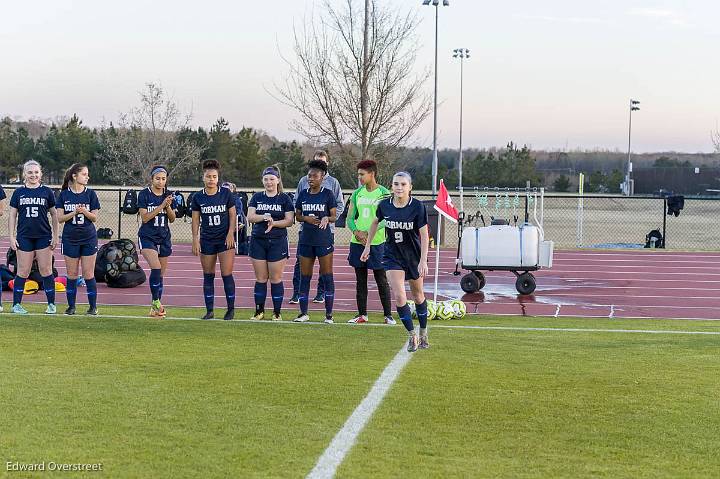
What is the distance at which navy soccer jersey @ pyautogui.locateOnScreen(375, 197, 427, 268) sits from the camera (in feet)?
30.9

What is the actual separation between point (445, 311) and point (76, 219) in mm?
4979

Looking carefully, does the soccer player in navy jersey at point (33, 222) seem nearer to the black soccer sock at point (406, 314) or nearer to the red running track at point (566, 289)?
the red running track at point (566, 289)

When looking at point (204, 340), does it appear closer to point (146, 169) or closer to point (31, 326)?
point (31, 326)

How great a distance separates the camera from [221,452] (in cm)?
563

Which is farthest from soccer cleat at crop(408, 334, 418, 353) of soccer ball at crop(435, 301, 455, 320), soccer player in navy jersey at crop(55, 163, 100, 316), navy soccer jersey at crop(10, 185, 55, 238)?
navy soccer jersey at crop(10, 185, 55, 238)

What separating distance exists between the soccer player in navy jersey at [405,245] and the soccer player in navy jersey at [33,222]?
16.2 feet

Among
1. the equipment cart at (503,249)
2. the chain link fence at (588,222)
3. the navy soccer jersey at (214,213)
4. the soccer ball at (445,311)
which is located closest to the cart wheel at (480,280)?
the equipment cart at (503,249)

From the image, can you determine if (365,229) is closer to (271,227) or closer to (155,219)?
(271,227)

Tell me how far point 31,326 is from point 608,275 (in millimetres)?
12886

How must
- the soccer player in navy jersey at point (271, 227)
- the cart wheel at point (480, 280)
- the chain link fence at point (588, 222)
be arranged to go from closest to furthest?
the soccer player in navy jersey at point (271, 227), the cart wheel at point (480, 280), the chain link fence at point (588, 222)

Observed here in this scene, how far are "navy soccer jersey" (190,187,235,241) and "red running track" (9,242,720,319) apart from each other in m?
1.97

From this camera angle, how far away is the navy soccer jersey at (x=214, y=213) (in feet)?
38.0

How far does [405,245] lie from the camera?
9.45 metres

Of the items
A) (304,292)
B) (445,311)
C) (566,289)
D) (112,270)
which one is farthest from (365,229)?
(566,289)
